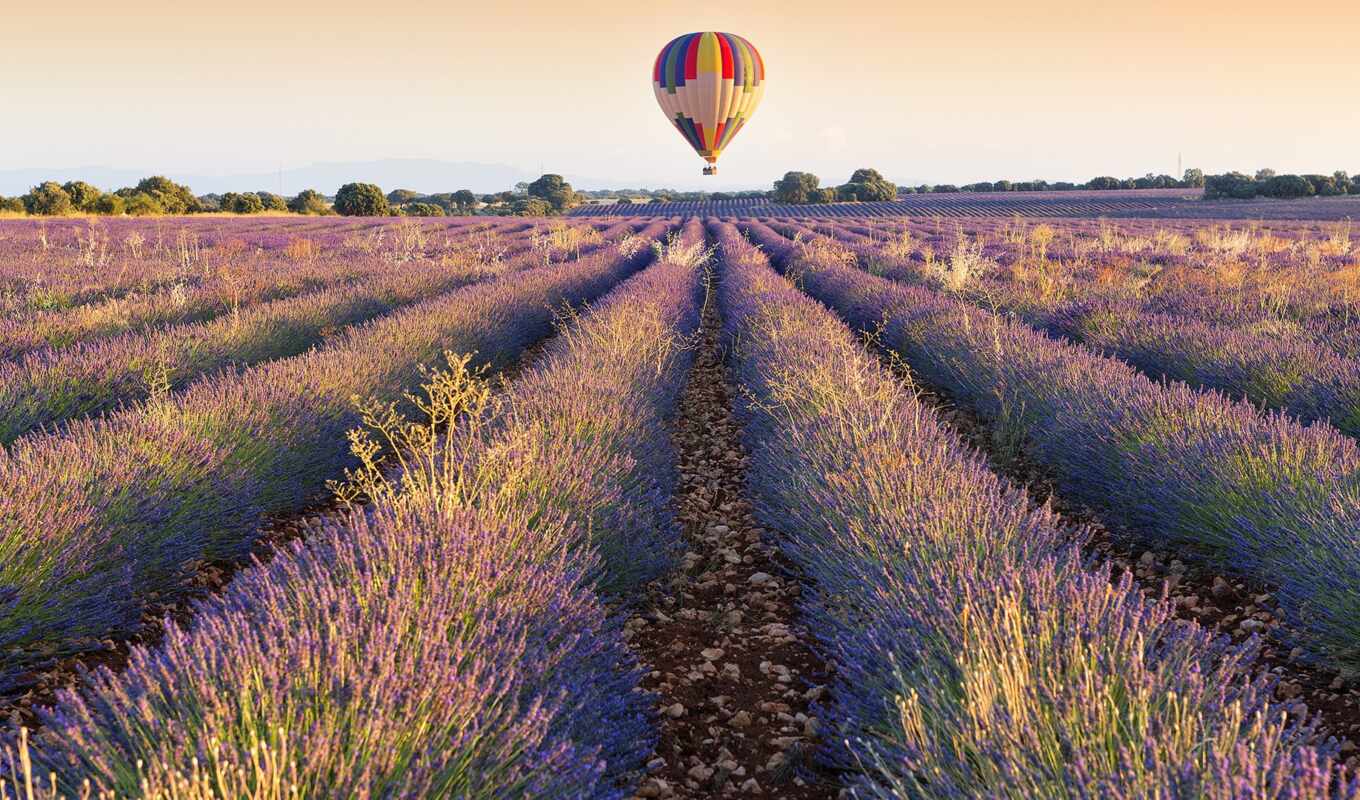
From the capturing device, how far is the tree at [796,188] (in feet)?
237

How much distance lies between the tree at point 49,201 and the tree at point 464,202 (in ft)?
97.0

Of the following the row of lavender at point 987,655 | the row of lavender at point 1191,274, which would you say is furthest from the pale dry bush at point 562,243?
the row of lavender at point 987,655

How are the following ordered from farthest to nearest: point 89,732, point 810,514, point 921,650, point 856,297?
point 856,297, point 810,514, point 921,650, point 89,732

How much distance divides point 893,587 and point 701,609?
122cm

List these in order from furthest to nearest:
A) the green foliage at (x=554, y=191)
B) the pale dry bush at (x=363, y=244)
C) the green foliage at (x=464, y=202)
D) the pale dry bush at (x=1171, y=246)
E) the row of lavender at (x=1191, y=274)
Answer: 1. the green foliage at (x=554, y=191)
2. the green foliage at (x=464, y=202)
3. the pale dry bush at (x=363, y=244)
4. the pale dry bush at (x=1171, y=246)
5. the row of lavender at (x=1191, y=274)

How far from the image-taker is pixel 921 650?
7.42 ft

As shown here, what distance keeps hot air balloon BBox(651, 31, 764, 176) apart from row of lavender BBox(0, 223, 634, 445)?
15.5 meters

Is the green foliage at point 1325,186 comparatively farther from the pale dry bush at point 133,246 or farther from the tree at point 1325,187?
Answer: the pale dry bush at point 133,246

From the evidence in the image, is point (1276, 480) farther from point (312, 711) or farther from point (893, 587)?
point (312, 711)

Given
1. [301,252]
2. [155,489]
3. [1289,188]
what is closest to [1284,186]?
[1289,188]

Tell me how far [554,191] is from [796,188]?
917 inches

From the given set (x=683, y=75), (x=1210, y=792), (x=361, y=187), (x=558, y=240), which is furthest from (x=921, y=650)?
(x=361, y=187)

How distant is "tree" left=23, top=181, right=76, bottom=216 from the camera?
32250 mm

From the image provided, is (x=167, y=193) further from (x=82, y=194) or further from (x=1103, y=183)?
(x=1103, y=183)
